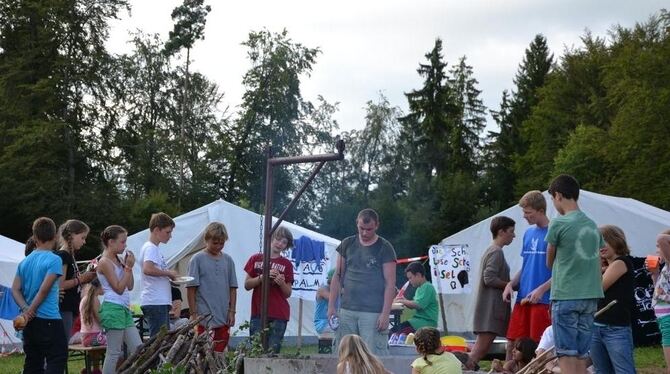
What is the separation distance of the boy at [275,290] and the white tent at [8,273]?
25.3ft

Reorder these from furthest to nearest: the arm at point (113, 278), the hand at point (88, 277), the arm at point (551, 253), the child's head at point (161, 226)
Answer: the child's head at point (161, 226) < the hand at point (88, 277) < the arm at point (113, 278) < the arm at point (551, 253)

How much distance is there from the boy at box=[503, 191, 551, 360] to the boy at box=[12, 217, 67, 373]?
3664mm

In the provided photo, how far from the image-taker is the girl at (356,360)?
6094mm

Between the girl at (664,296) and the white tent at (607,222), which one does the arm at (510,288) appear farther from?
the white tent at (607,222)

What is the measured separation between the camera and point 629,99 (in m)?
43.3

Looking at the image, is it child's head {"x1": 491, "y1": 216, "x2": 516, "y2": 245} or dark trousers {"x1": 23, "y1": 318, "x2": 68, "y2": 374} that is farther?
child's head {"x1": 491, "y1": 216, "x2": 516, "y2": 245}

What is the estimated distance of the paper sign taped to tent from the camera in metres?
17.3

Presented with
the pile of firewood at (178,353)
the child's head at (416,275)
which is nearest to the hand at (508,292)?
the pile of firewood at (178,353)

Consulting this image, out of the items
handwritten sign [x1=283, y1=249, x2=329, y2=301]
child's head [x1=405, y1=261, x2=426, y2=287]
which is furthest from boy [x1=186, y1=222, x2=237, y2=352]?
handwritten sign [x1=283, y1=249, x2=329, y2=301]

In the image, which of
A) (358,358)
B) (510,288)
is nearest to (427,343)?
(358,358)

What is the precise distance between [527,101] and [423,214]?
20.9 meters

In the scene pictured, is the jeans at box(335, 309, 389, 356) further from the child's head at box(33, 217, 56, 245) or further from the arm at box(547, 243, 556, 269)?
the child's head at box(33, 217, 56, 245)

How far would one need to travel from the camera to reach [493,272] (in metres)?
8.84

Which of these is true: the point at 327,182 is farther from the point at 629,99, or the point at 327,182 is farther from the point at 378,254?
the point at 378,254
